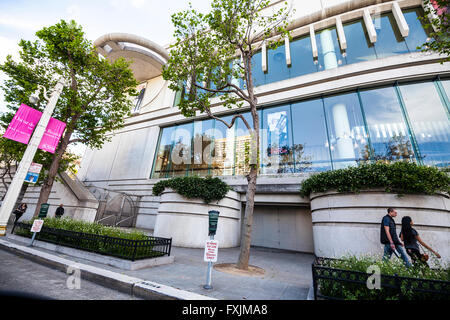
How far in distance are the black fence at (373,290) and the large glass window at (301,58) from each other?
15.8 metres

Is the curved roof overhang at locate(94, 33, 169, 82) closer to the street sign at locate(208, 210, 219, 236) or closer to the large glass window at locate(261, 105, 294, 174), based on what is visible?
the large glass window at locate(261, 105, 294, 174)

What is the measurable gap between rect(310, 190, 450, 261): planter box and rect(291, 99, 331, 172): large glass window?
13.8 feet

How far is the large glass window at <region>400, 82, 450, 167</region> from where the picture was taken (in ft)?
34.4

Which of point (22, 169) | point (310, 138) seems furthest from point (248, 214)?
point (22, 169)

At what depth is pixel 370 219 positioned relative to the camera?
7762mm

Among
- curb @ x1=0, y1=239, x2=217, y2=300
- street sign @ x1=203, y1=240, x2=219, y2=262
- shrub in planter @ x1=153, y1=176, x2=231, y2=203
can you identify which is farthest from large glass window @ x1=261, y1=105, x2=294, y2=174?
curb @ x1=0, y1=239, x2=217, y2=300

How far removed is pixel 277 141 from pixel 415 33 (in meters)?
12.2

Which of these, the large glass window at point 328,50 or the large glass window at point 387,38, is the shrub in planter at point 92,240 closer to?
the large glass window at point 328,50

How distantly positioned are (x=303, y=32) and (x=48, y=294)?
21975mm

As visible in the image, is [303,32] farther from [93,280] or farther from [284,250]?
[93,280]

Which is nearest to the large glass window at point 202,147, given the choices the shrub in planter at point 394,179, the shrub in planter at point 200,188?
the shrub in planter at point 200,188

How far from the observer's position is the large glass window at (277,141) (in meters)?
13.7

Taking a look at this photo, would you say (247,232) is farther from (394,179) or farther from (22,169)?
(22,169)

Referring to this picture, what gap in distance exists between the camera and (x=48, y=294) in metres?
3.49
